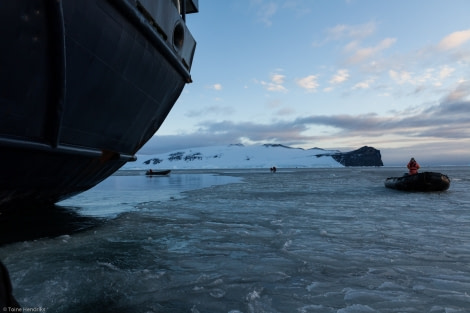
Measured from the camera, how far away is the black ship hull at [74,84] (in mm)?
4168

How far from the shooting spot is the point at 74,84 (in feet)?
16.4

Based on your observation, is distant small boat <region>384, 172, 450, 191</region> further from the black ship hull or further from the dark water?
the black ship hull

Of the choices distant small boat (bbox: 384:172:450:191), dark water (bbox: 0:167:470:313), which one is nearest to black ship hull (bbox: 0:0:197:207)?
dark water (bbox: 0:167:470:313)

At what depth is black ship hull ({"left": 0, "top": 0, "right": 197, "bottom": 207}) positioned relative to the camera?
4.17 m

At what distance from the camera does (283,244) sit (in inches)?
235

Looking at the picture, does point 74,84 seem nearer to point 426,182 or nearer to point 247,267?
point 247,267

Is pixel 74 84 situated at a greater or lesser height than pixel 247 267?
greater

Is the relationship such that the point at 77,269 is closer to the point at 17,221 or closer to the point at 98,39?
the point at 98,39

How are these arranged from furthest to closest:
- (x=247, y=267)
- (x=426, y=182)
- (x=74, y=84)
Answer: (x=426, y=182) < (x=74, y=84) < (x=247, y=267)

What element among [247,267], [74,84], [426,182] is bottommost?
[247,267]

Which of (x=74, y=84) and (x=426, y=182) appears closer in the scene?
(x=74, y=84)

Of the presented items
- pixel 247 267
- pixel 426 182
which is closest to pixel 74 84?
pixel 247 267

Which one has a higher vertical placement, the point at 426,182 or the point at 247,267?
the point at 426,182

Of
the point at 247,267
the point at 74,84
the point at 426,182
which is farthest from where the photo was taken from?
the point at 426,182
